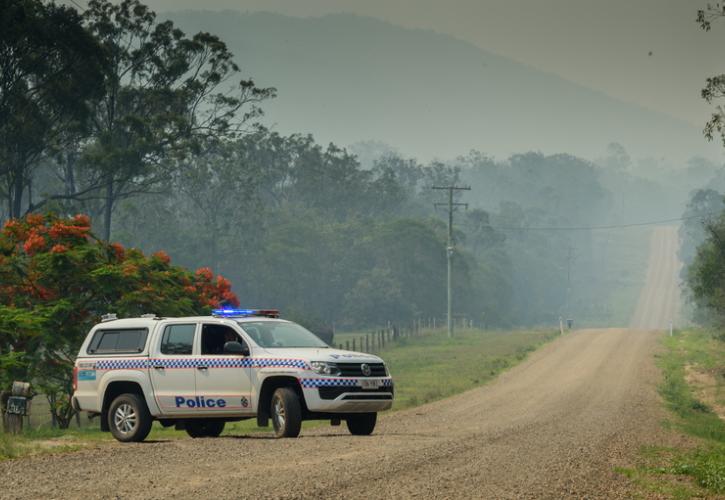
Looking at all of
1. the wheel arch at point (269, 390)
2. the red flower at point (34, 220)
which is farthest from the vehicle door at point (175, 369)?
the red flower at point (34, 220)

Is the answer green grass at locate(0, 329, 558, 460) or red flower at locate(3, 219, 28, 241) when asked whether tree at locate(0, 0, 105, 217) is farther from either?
red flower at locate(3, 219, 28, 241)

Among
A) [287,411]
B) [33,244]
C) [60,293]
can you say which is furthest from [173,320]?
[33,244]

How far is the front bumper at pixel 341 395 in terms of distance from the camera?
19.3 m

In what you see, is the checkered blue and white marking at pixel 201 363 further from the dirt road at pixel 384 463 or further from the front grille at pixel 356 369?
the dirt road at pixel 384 463

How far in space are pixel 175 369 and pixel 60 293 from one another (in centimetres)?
1200

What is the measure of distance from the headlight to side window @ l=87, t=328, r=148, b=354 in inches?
128

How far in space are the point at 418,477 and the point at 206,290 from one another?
2121cm

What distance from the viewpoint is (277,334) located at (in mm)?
20719

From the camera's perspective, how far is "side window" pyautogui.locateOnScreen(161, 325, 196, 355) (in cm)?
2039

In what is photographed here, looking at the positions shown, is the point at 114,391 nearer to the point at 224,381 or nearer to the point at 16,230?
the point at 224,381

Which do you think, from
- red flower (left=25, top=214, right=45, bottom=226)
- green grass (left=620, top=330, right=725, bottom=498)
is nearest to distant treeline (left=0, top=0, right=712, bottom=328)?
red flower (left=25, top=214, right=45, bottom=226)

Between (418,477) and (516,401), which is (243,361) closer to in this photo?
(418,477)

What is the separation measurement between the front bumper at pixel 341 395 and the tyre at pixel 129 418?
2.95 m

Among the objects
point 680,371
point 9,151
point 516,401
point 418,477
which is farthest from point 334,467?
point 9,151
